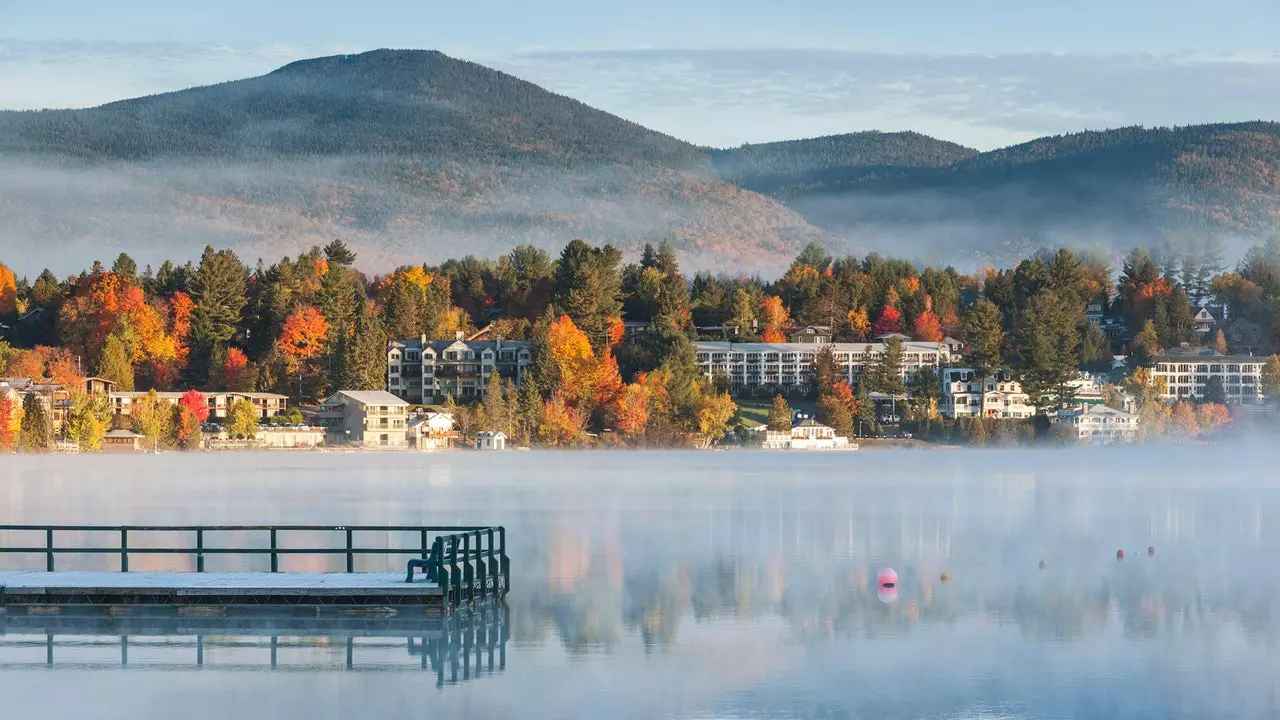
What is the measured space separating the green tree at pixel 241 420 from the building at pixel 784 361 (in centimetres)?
4434

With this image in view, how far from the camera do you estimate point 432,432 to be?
175750 mm

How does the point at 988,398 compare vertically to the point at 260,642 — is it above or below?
below

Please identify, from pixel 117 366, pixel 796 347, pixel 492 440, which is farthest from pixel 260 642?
pixel 796 347

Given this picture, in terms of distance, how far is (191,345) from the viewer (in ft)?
592

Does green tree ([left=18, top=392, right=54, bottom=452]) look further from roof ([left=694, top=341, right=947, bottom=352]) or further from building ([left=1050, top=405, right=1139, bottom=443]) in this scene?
building ([left=1050, top=405, right=1139, bottom=443])

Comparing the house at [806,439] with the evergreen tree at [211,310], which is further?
the evergreen tree at [211,310]

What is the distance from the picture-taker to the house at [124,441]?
536 ft

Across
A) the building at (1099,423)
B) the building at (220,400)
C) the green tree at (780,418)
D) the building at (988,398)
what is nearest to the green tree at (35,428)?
the building at (220,400)

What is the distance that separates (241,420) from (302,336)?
16260 millimetres

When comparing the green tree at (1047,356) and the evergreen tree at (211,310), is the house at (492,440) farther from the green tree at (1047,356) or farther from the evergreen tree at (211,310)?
the green tree at (1047,356)

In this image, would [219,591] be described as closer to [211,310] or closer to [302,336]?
[302,336]

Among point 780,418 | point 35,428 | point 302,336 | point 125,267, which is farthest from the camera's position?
point 125,267

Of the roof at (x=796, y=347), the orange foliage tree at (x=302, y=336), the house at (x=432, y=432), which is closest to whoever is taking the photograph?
the house at (x=432, y=432)

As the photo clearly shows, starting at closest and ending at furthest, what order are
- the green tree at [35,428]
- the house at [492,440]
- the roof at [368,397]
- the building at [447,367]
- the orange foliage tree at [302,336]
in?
the green tree at [35,428] < the roof at [368,397] < the house at [492,440] < the orange foliage tree at [302,336] < the building at [447,367]
